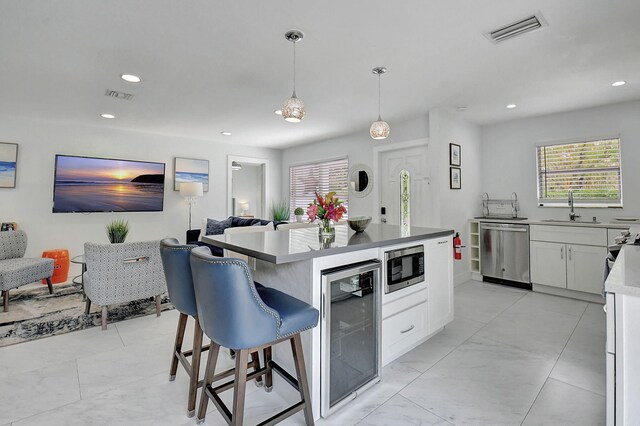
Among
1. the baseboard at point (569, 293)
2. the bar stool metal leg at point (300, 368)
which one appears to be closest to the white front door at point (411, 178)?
the baseboard at point (569, 293)

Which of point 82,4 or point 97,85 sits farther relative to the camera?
point 97,85

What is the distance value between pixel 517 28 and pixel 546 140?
2846mm

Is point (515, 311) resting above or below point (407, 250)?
below

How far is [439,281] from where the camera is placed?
2.63 meters

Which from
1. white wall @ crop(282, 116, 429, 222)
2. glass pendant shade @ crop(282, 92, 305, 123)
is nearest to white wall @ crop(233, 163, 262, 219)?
white wall @ crop(282, 116, 429, 222)

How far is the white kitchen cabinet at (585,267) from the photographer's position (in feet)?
11.8

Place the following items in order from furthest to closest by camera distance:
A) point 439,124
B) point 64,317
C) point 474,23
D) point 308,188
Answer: point 308,188, point 439,124, point 64,317, point 474,23

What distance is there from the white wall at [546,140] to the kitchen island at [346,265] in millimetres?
2714

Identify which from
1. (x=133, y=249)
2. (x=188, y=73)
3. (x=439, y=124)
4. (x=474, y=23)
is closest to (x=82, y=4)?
(x=188, y=73)

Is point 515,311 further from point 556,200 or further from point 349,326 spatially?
point 349,326

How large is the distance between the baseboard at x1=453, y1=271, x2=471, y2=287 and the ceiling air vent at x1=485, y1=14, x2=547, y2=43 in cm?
304

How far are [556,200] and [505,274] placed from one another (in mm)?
1278

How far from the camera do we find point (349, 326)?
1.84 meters

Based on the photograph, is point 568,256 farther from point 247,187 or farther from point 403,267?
point 247,187
